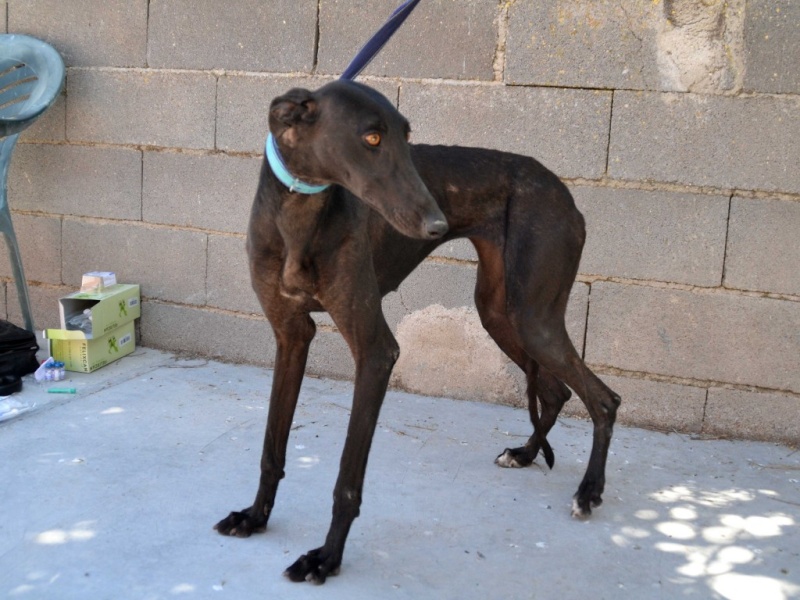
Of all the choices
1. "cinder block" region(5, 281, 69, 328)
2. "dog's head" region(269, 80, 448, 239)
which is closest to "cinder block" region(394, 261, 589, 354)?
"dog's head" region(269, 80, 448, 239)

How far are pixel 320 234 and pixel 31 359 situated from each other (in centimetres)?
264

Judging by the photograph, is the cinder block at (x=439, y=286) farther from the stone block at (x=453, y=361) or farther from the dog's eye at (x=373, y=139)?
the dog's eye at (x=373, y=139)

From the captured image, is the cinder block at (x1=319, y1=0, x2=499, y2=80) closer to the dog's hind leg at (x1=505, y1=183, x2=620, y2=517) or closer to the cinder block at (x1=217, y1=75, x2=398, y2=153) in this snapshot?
the cinder block at (x1=217, y1=75, x2=398, y2=153)

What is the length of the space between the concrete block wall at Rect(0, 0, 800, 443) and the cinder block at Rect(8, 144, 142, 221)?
0.01 meters

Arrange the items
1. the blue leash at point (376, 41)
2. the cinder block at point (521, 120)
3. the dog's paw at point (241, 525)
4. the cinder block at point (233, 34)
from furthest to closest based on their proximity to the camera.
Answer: the cinder block at point (233, 34) → the cinder block at point (521, 120) → the dog's paw at point (241, 525) → the blue leash at point (376, 41)

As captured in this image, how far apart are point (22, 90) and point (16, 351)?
1.72m

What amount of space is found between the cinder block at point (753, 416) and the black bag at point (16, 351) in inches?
139

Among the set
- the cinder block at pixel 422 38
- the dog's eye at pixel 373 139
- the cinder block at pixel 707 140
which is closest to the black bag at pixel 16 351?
the cinder block at pixel 422 38

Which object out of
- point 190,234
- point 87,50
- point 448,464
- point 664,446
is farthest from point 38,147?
point 664,446

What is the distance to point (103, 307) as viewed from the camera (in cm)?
456

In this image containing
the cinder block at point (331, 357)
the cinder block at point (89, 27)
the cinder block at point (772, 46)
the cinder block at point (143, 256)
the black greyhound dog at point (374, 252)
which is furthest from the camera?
the cinder block at point (143, 256)

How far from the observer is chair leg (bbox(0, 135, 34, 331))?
448 cm

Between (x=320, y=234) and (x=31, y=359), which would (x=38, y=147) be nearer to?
(x=31, y=359)

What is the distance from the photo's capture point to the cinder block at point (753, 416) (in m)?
3.92
